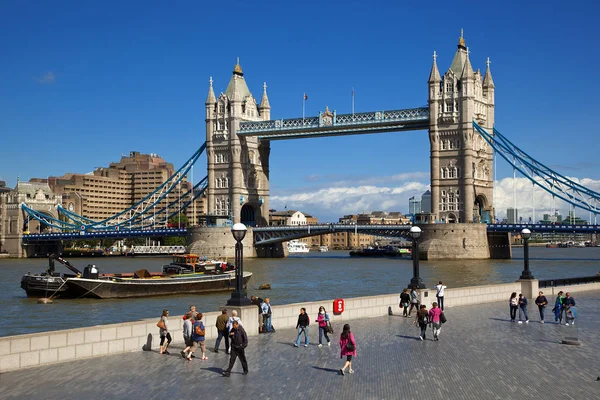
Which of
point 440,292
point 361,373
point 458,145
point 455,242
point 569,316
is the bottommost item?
point 361,373

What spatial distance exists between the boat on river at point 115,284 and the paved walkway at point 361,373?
1073 inches

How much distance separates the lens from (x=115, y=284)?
49875 millimetres

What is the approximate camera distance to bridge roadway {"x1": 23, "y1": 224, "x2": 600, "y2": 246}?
96312mm

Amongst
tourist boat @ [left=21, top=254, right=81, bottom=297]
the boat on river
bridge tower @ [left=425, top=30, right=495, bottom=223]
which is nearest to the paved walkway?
the boat on river

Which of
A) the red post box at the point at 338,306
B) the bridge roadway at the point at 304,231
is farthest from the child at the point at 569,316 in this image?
the bridge roadway at the point at 304,231

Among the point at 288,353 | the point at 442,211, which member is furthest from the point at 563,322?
the point at 442,211

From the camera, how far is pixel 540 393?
16.8 m

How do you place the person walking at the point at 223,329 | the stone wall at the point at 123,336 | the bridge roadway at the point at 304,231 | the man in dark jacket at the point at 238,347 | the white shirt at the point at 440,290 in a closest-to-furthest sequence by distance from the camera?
1. the man in dark jacket at the point at 238,347
2. the stone wall at the point at 123,336
3. the person walking at the point at 223,329
4. the white shirt at the point at 440,290
5. the bridge roadway at the point at 304,231

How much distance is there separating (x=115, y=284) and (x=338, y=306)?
2558 centimetres

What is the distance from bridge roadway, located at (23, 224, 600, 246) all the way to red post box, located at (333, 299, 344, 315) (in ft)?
238

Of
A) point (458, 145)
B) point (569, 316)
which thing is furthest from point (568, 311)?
point (458, 145)

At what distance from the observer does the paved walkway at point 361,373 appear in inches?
663

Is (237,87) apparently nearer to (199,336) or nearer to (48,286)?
(48,286)

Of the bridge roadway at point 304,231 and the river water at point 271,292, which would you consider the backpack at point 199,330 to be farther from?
the bridge roadway at point 304,231
